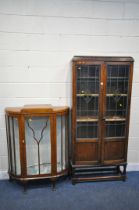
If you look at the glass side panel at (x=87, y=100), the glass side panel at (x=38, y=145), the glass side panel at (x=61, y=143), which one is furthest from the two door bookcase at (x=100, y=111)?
the glass side panel at (x=38, y=145)

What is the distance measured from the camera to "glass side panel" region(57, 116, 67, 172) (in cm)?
254

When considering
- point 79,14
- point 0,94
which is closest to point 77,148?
point 0,94

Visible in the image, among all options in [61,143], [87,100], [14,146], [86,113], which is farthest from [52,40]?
[14,146]

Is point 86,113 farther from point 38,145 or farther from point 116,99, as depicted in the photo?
point 38,145

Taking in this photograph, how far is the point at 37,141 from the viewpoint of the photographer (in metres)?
2.49

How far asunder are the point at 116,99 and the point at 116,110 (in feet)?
0.59

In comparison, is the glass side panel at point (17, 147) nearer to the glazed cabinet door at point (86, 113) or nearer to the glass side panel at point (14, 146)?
the glass side panel at point (14, 146)

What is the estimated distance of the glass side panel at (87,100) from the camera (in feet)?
7.82

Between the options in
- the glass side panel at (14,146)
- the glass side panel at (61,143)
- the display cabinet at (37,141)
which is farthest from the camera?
the glass side panel at (61,143)

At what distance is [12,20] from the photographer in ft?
7.79

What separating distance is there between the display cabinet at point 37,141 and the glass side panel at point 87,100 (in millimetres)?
221

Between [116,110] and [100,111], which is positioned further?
[116,110]

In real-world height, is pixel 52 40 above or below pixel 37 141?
above

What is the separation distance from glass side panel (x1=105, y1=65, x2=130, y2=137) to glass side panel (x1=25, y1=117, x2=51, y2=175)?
92cm
